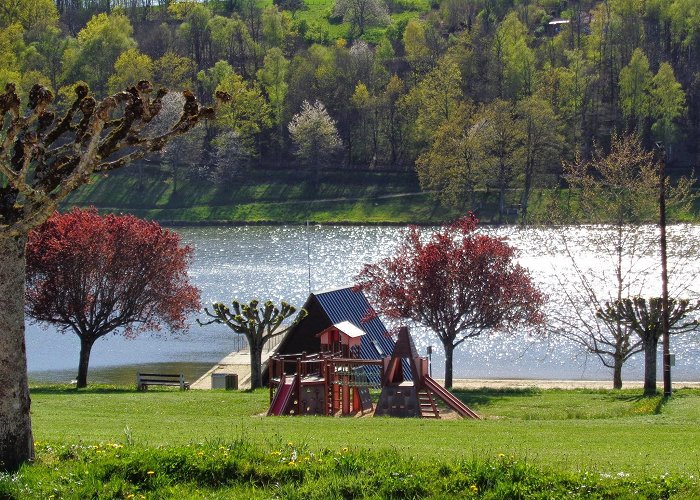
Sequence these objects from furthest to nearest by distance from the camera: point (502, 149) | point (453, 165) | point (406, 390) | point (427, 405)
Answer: point (453, 165), point (502, 149), point (427, 405), point (406, 390)

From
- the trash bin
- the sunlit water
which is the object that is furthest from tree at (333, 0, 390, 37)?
the trash bin

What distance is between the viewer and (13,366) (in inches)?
550

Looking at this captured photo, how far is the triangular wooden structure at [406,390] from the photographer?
26156 mm

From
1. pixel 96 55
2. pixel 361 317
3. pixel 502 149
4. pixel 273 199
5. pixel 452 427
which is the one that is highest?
pixel 96 55

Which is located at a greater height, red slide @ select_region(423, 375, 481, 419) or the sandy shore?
red slide @ select_region(423, 375, 481, 419)

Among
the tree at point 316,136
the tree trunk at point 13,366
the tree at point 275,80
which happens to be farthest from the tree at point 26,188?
the tree at point 275,80

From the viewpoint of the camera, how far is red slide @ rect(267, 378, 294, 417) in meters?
26.6

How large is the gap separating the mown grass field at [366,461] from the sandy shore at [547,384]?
15.6 metres

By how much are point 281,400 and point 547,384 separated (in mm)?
13482

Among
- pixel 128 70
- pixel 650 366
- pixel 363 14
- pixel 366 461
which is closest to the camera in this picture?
pixel 366 461

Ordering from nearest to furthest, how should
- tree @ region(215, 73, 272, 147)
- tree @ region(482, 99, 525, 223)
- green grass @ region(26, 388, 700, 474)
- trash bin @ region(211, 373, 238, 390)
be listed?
green grass @ region(26, 388, 700, 474), trash bin @ region(211, 373, 238, 390), tree @ region(482, 99, 525, 223), tree @ region(215, 73, 272, 147)

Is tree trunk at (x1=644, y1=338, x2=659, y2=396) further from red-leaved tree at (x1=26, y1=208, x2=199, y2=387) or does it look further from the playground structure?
red-leaved tree at (x1=26, y1=208, x2=199, y2=387)

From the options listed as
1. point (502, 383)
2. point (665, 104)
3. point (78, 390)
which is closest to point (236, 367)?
point (78, 390)

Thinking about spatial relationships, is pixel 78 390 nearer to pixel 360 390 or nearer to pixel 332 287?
pixel 360 390
